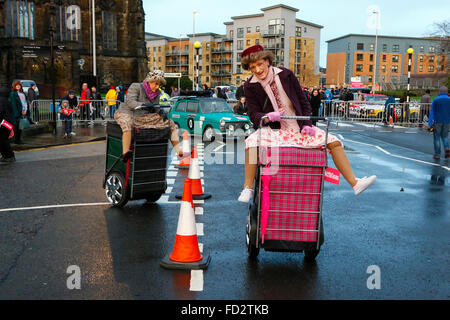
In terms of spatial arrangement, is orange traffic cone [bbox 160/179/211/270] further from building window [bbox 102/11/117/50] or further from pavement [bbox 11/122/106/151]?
building window [bbox 102/11/117/50]

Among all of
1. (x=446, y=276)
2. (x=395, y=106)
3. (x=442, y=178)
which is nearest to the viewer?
(x=446, y=276)

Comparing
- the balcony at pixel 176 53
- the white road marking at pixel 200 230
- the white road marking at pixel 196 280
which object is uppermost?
the balcony at pixel 176 53

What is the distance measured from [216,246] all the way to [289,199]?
1224mm

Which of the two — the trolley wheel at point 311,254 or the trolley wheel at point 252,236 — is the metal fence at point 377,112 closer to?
the trolley wheel at point 311,254

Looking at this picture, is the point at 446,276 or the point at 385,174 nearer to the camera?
the point at 446,276

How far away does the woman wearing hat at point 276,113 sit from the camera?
16.0 feet

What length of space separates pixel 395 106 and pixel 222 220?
2307 centimetres

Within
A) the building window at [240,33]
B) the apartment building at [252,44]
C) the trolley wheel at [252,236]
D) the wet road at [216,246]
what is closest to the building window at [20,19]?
the apartment building at [252,44]

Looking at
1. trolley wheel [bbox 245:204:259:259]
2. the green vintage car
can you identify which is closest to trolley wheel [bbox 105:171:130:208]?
trolley wheel [bbox 245:204:259:259]

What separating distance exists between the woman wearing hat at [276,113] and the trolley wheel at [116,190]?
2939 mm

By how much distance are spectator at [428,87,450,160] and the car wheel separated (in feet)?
24.6

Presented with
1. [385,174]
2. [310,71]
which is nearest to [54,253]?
[385,174]
